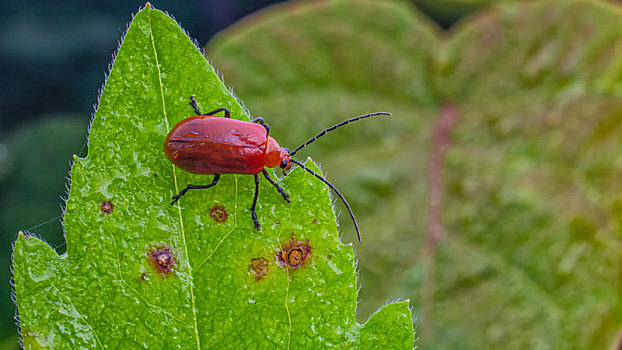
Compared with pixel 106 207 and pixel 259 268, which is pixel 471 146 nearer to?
pixel 259 268

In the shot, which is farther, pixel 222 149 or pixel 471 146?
pixel 471 146

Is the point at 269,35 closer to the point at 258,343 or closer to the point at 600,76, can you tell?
the point at 600,76

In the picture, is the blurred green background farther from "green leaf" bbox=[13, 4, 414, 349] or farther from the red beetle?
"green leaf" bbox=[13, 4, 414, 349]

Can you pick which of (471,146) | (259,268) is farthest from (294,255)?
(471,146)

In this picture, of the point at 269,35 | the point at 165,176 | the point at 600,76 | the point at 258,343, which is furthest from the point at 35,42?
the point at 600,76

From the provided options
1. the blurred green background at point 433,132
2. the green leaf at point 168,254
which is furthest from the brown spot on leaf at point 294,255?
the blurred green background at point 433,132

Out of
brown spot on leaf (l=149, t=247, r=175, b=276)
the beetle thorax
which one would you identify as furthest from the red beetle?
brown spot on leaf (l=149, t=247, r=175, b=276)
